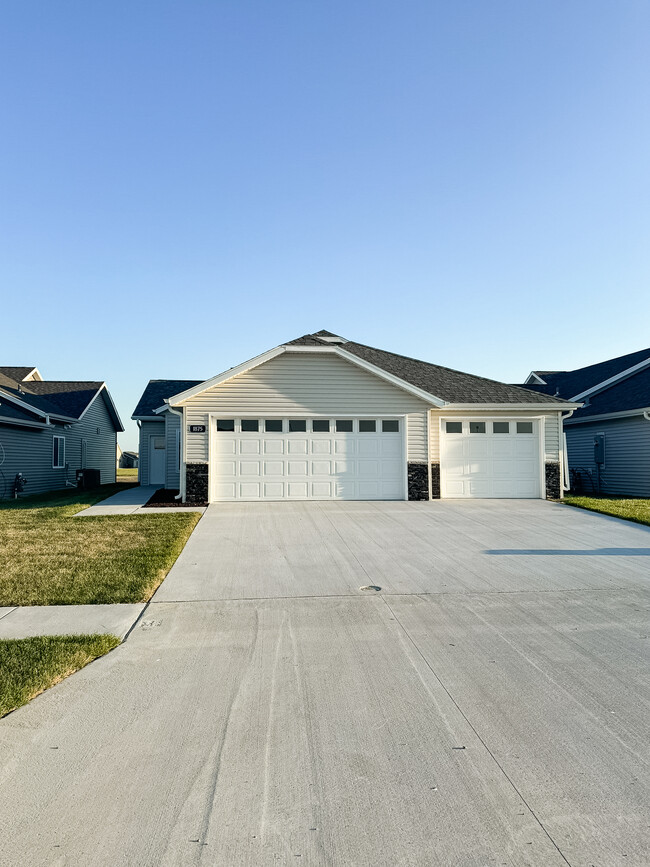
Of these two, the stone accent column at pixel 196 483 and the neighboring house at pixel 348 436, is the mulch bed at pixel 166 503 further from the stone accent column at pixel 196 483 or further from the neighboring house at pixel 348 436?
the neighboring house at pixel 348 436

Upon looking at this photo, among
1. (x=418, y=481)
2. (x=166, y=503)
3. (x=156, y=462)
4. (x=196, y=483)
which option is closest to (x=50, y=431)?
(x=156, y=462)

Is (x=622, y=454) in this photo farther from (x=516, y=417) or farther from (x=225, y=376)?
(x=225, y=376)

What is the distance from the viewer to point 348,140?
44.2 ft

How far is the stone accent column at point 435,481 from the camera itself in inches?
578

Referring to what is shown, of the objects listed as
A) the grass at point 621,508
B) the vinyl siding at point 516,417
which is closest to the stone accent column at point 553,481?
the vinyl siding at point 516,417

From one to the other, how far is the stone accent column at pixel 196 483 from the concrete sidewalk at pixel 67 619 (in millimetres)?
8486

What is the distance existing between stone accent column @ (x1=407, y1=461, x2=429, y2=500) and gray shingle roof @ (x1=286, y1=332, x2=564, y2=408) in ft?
7.58

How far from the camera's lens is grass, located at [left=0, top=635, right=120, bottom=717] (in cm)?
332

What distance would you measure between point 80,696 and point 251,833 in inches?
71.4

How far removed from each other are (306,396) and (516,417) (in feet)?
21.3

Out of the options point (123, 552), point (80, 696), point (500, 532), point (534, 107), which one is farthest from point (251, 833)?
point (534, 107)

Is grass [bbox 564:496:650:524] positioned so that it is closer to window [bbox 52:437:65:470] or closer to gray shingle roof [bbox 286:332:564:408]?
gray shingle roof [bbox 286:332:564:408]

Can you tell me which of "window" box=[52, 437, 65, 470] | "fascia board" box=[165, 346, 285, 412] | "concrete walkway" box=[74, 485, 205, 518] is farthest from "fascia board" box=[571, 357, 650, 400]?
"window" box=[52, 437, 65, 470]

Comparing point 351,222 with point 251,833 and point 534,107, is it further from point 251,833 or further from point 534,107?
point 251,833
